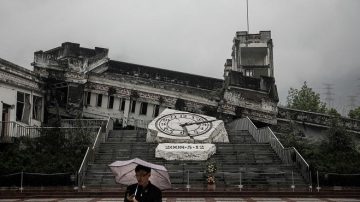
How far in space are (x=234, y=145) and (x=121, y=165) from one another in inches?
697

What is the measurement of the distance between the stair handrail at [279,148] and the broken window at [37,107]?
13648 mm

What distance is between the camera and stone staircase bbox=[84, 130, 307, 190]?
18219 millimetres

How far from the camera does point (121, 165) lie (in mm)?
5805

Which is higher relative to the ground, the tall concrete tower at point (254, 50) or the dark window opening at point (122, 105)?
the tall concrete tower at point (254, 50)

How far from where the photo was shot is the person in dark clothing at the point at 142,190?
5.46 metres

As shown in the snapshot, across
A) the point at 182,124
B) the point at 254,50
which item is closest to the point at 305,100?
the point at 254,50

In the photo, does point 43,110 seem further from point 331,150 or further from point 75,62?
point 331,150

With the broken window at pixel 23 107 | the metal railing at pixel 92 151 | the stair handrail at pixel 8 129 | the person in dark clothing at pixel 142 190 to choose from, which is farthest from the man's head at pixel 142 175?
the broken window at pixel 23 107

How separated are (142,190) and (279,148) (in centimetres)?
1700

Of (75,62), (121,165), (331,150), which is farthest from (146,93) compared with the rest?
(121,165)

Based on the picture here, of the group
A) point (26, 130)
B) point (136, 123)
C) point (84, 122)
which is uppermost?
point (136, 123)

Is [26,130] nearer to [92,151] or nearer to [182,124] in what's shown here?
[92,151]

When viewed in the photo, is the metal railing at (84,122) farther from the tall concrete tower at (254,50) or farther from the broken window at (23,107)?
the tall concrete tower at (254,50)

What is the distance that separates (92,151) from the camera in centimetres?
2084
